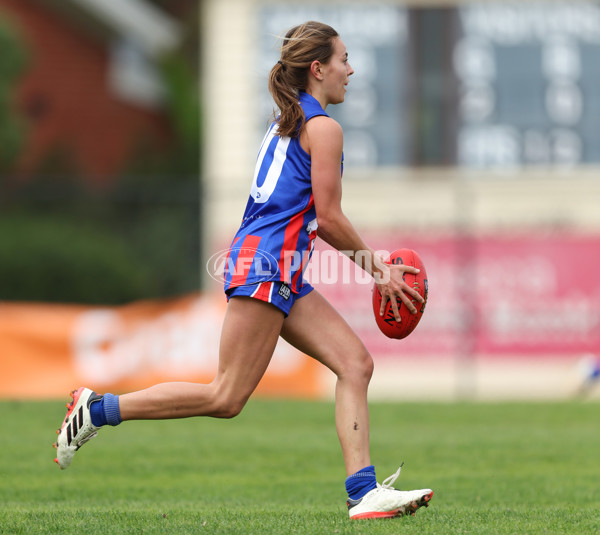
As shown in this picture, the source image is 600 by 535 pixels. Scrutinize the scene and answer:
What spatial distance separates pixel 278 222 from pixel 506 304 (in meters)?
10.7

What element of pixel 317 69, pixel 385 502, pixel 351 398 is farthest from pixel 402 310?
pixel 317 69

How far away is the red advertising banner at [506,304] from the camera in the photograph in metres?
15.5

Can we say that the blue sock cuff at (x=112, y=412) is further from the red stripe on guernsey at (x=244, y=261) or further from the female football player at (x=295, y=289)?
the red stripe on guernsey at (x=244, y=261)

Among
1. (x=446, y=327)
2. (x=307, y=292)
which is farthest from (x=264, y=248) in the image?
(x=446, y=327)

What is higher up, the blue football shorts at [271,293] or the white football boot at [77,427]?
the blue football shorts at [271,293]

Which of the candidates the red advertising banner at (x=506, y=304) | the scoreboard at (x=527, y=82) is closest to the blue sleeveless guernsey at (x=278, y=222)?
the red advertising banner at (x=506, y=304)

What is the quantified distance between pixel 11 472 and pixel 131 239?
10905mm

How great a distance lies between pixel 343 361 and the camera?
213 inches

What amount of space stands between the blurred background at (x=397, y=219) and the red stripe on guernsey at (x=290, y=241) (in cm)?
854

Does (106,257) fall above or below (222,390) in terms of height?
above

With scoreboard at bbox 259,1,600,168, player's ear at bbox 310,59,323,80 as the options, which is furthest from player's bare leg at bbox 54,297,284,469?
scoreboard at bbox 259,1,600,168

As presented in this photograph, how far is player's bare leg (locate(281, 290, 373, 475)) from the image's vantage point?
5383 millimetres

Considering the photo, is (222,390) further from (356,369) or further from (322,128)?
(322,128)

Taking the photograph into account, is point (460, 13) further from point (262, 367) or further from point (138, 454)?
point (262, 367)
